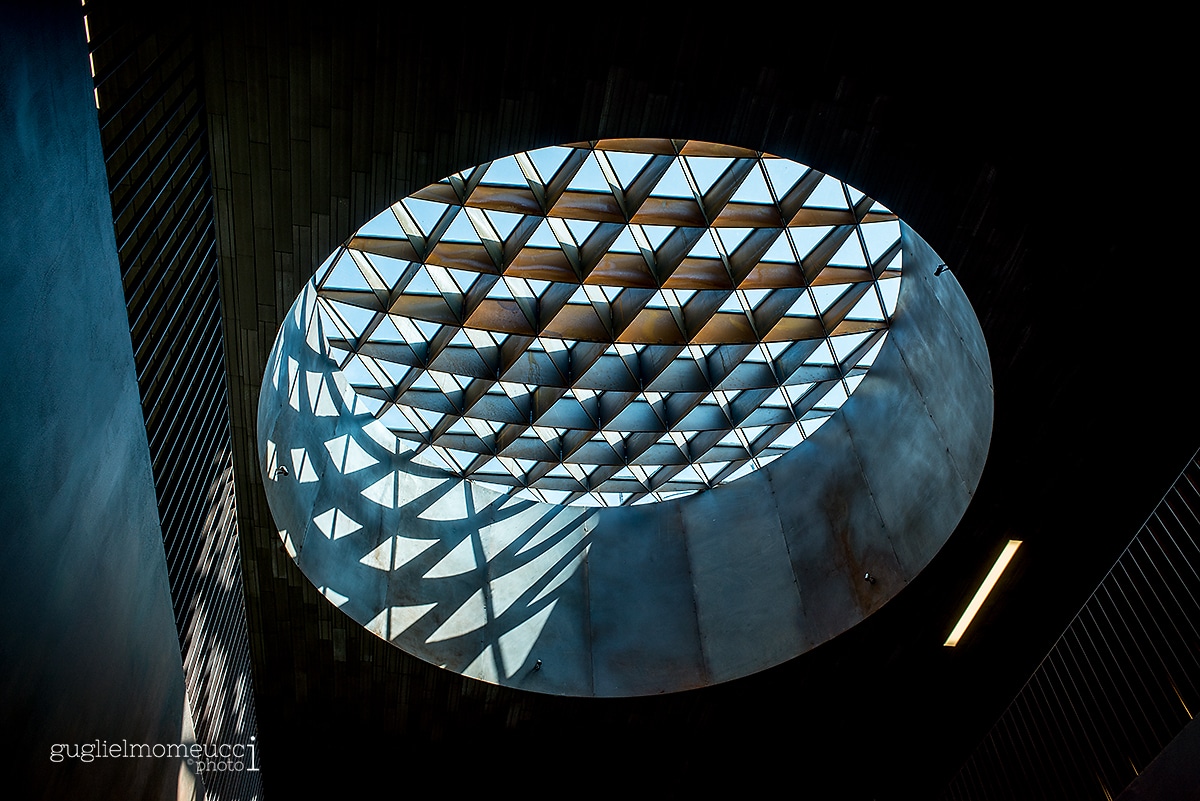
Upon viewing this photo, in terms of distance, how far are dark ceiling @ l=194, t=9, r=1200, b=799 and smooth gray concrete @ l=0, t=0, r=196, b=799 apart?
19.4ft

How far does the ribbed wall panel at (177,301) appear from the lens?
955cm

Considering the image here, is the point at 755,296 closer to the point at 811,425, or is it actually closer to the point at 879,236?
the point at 879,236

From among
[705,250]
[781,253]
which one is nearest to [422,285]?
[705,250]

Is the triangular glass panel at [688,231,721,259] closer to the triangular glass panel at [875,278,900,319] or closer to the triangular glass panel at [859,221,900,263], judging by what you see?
the triangular glass panel at [859,221,900,263]

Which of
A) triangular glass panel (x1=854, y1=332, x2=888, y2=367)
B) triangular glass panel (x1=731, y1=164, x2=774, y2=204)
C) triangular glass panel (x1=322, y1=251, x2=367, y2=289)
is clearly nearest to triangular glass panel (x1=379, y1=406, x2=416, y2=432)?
triangular glass panel (x1=322, y1=251, x2=367, y2=289)

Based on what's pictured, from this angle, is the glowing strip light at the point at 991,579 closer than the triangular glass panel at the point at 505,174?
No

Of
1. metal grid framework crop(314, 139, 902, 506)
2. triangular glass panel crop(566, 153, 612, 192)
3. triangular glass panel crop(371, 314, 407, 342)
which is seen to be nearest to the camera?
triangular glass panel crop(566, 153, 612, 192)

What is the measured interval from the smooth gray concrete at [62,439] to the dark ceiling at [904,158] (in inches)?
233

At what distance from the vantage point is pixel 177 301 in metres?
11.8

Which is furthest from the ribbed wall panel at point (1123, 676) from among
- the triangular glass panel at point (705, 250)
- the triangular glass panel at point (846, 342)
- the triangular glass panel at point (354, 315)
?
the triangular glass panel at point (354, 315)

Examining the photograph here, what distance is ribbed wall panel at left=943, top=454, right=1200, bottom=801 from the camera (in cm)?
1492

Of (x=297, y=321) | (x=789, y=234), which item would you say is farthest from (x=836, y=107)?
(x=297, y=321)

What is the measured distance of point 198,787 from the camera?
1309cm

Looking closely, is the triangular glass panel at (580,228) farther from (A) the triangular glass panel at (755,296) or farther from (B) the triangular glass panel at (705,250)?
(A) the triangular glass panel at (755,296)
